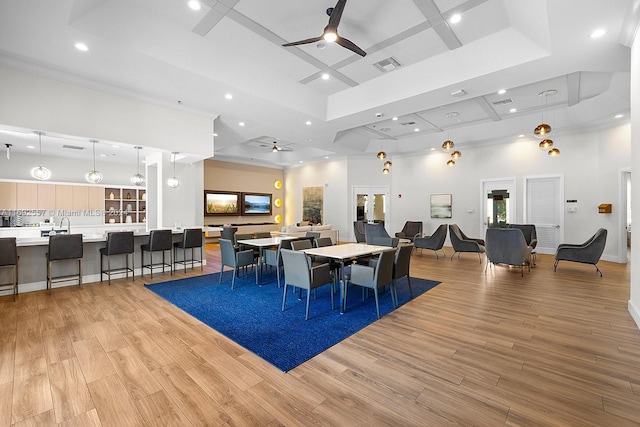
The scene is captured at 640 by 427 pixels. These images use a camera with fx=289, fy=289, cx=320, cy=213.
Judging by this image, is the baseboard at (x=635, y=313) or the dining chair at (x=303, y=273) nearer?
the baseboard at (x=635, y=313)

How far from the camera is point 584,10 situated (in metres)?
2.98

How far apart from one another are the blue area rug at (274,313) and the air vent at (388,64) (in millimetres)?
3905

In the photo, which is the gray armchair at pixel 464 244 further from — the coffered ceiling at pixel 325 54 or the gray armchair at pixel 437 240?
the coffered ceiling at pixel 325 54

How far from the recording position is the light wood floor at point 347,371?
1982 millimetres

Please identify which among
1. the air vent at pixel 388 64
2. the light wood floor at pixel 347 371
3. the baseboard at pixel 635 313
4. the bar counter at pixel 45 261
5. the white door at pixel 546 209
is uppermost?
the air vent at pixel 388 64

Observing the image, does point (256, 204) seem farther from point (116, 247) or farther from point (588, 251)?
point (588, 251)

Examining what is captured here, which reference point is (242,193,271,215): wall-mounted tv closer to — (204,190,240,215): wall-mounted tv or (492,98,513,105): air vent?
(204,190,240,215): wall-mounted tv

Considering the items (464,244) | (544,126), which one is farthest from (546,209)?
(544,126)

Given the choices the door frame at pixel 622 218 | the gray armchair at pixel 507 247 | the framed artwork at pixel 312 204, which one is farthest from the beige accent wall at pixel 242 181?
the door frame at pixel 622 218

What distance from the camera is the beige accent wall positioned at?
11562 millimetres

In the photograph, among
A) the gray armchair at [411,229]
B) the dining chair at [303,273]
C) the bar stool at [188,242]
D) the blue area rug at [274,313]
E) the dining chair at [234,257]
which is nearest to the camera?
the blue area rug at [274,313]

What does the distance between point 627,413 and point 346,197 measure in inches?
384

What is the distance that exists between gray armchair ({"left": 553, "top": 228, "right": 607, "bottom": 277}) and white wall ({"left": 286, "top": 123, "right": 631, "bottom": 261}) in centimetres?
216

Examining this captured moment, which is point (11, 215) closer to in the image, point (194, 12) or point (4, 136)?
point (4, 136)
